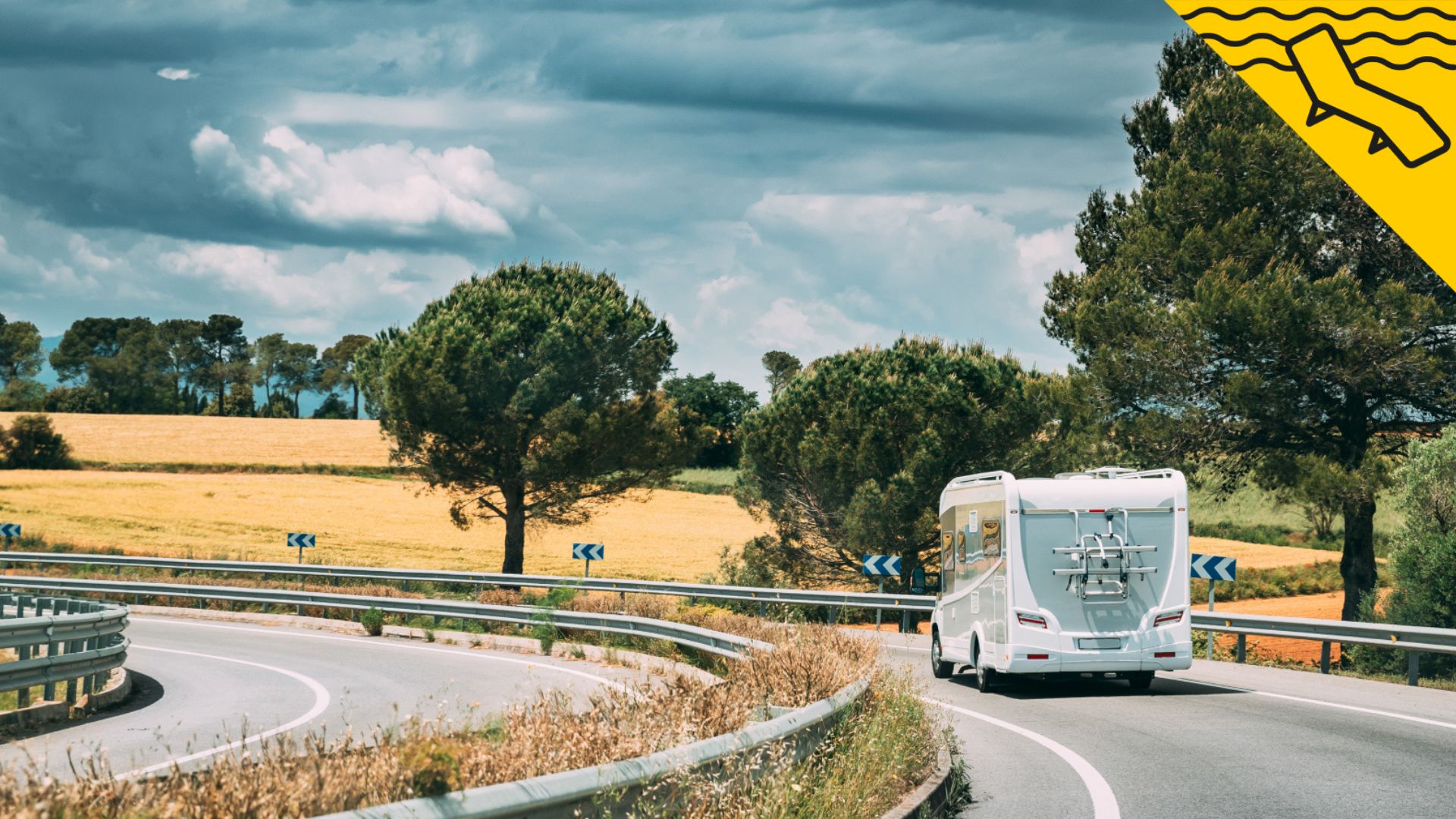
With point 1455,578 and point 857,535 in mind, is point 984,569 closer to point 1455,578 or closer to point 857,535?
point 1455,578

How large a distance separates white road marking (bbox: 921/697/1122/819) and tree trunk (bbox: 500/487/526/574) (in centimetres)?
3022

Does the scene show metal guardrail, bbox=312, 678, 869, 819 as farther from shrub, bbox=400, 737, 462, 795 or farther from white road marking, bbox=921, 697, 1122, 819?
white road marking, bbox=921, 697, 1122, 819

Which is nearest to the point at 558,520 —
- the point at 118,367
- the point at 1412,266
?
the point at 1412,266

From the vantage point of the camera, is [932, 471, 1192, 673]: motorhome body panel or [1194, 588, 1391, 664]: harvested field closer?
[932, 471, 1192, 673]: motorhome body panel

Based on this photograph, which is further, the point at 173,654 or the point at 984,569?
the point at 173,654

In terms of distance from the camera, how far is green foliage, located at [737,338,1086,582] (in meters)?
36.8

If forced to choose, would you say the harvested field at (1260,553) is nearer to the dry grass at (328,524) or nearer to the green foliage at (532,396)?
the dry grass at (328,524)

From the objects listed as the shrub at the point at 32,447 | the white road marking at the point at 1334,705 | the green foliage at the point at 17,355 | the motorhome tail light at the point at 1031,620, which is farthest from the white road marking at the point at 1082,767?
the green foliage at the point at 17,355

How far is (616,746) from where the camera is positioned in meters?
6.20

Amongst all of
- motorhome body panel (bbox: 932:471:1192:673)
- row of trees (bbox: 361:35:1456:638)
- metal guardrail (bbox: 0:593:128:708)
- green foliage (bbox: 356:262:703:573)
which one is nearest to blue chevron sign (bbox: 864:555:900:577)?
row of trees (bbox: 361:35:1456:638)

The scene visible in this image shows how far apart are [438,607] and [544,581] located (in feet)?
11.3

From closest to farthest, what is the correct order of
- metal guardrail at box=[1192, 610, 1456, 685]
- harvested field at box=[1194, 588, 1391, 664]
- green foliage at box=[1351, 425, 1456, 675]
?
metal guardrail at box=[1192, 610, 1456, 685] < green foliage at box=[1351, 425, 1456, 675] < harvested field at box=[1194, 588, 1391, 664]

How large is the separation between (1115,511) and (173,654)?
1592cm

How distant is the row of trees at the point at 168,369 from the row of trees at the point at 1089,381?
3303 inches
